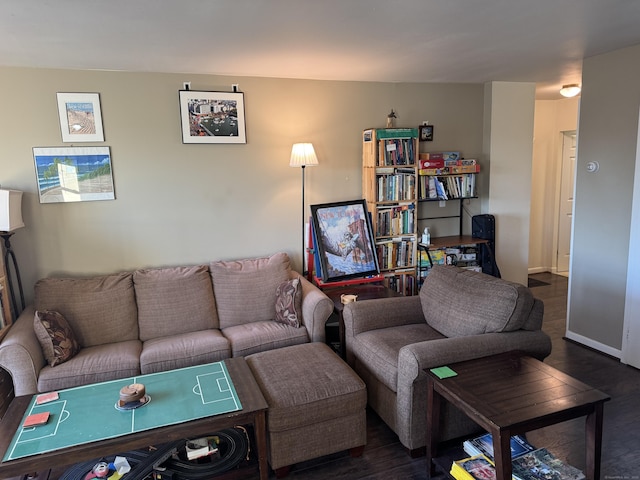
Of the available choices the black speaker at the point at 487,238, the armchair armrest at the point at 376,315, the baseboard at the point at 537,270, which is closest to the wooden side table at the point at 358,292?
the armchair armrest at the point at 376,315

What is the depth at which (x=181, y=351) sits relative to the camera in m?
2.87

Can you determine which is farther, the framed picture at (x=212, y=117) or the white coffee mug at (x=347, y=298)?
the framed picture at (x=212, y=117)

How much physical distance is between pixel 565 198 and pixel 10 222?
241 inches

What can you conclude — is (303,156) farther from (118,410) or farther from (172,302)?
(118,410)

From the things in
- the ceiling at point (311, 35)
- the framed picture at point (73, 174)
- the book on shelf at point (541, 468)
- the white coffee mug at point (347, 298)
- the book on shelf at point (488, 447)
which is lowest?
the book on shelf at point (488, 447)

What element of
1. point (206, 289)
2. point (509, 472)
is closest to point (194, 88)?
point (206, 289)

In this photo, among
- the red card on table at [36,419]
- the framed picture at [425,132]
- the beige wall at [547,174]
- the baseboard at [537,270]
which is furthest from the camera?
the baseboard at [537,270]

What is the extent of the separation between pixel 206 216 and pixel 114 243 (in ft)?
2.43

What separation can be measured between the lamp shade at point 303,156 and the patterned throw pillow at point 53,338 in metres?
2.04

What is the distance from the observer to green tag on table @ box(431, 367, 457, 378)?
2.10 meters

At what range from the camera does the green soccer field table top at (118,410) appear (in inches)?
74.2

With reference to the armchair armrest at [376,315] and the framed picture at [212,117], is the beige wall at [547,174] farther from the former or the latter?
the framed picture at [212,117]

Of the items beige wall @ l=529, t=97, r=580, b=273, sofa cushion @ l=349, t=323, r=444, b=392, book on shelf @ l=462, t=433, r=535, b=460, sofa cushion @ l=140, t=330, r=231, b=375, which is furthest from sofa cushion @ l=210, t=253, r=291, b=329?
beige wall @ l=529, t=97, r=580, b=273

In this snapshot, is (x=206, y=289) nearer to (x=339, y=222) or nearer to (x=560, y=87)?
(x=339, y=222)
